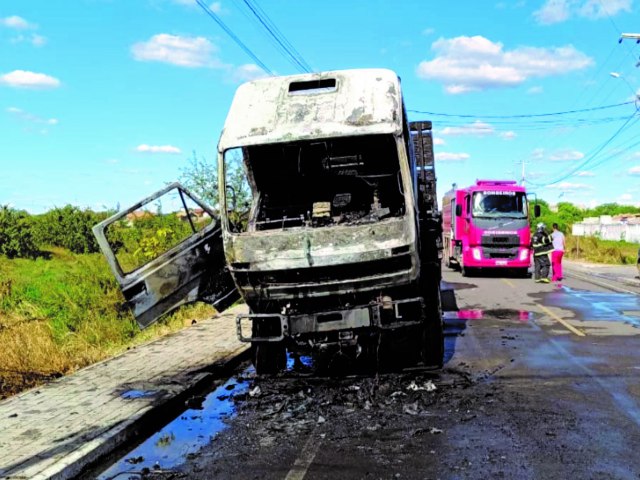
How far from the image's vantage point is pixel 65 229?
44094 mm

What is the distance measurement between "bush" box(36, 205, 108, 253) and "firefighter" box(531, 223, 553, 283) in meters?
29.4

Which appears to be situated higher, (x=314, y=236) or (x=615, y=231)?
(x=314, y=236)

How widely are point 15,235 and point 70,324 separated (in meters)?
31.6

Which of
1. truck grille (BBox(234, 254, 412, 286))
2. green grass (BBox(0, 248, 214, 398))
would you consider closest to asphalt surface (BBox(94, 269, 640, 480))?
truck grille (BBox(234, 254, 412, 286))

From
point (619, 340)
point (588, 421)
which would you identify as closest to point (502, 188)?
point (619, 340)

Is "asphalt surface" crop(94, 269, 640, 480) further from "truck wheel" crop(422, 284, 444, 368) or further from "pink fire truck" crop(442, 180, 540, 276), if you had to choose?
"pink fire truck" crop(442, 180, 540, 276)

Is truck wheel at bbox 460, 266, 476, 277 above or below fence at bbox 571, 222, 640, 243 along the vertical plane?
below

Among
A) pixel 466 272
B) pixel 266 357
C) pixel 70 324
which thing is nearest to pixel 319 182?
pixel 266 357

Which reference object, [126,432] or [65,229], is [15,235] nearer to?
[65,229]

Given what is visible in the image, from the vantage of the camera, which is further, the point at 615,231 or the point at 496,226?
the point at 615,231

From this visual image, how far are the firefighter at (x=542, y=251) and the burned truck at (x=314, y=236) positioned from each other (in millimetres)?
12617

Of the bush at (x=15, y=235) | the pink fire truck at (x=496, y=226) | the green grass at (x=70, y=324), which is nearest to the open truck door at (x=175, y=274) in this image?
the green grass at (x=70, y=324)

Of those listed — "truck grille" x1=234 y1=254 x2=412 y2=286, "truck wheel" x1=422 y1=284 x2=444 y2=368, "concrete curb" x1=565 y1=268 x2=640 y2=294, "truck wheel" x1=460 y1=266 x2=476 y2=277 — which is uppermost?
"truck grille" x1=234 y1=254 x2=412 y2=286

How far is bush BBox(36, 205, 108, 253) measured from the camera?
139 feet
